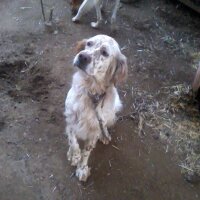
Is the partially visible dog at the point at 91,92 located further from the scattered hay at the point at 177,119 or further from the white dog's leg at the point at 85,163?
the scattered hay at the point at 177,119

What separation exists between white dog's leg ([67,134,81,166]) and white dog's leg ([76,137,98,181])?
48 millimetres

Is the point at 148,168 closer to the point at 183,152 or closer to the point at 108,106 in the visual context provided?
the point at 183,152

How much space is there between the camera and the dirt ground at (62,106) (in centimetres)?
334

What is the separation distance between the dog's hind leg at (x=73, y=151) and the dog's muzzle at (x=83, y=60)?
2.56 ft

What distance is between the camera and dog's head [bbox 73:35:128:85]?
112 inches

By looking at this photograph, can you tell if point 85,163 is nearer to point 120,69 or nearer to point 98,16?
point 120,69

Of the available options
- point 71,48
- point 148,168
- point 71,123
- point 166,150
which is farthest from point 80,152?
point 71,48

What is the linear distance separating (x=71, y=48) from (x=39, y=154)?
5.94ft

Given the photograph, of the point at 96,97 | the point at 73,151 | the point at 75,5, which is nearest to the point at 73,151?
the point at 73,151

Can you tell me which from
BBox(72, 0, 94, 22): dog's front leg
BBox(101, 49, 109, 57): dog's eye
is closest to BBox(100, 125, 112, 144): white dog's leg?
BBox(101, 49, 109, 57): dog's eye

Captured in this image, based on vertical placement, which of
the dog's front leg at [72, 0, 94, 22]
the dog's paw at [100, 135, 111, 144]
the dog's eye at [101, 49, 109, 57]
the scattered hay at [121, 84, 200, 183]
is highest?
the dog's eye at [101, 49, 109, 57]

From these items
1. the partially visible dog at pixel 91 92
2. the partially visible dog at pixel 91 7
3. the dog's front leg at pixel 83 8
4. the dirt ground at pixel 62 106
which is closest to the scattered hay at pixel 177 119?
the dirt ground at pixel 62 106

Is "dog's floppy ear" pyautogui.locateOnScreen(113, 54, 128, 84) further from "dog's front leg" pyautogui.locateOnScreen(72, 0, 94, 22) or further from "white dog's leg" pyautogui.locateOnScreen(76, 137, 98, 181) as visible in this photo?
"dog's front leg" pyautogui.locateOnScreen(72, 0, 94, 22)

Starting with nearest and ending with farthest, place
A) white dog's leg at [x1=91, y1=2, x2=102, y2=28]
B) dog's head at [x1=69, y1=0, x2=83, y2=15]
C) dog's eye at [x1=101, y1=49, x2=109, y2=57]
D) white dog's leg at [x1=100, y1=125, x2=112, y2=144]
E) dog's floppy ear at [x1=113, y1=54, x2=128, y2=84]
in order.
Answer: dog's eye at [x1=101, y1=49, x2=109, y2=57]
dog's floppy ear at [x1=113, y1=54, x2=128, y2=84]
white dog's leg at [x1=100, y1=125, x2=112, y2=144]
white dog's leg at [x1=91, y1=2, x2=102, y2=28]
dog's head at [x1=69, y1=0, x2=83, y2=15]
